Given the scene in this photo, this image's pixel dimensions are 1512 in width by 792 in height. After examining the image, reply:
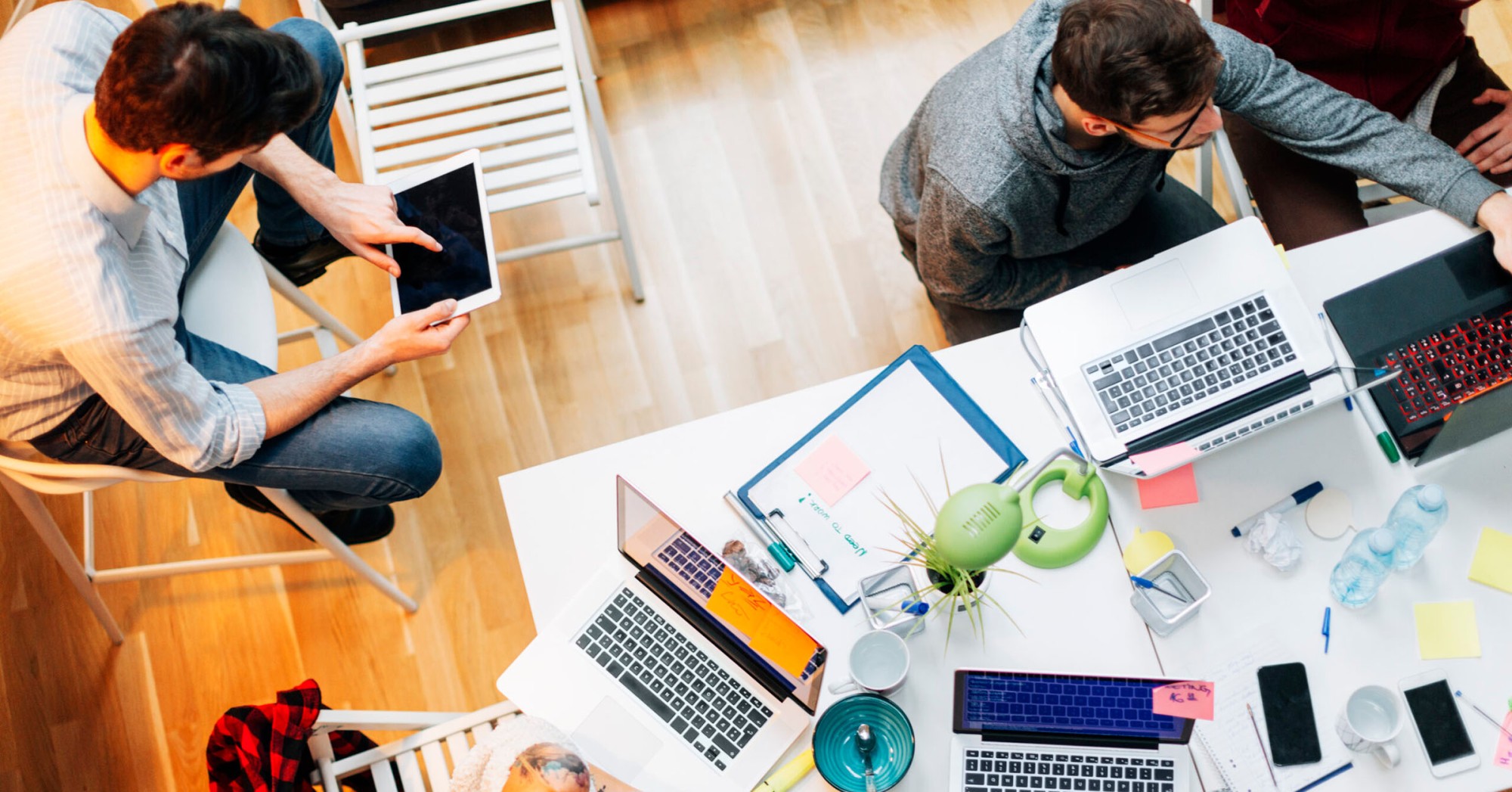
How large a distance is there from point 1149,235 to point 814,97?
980 millimetres

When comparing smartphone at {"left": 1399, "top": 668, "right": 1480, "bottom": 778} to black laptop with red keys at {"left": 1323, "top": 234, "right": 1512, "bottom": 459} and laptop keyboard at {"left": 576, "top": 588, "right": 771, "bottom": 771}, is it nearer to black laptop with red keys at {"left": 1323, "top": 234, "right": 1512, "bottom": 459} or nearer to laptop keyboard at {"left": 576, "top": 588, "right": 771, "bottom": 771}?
black laptop with red keys at {"left": 1323, "top": 234, "right": 1512, "bottom": 459}

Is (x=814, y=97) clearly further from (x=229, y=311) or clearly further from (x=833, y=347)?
(x=229, y=311)

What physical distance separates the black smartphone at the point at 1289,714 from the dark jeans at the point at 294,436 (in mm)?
1342

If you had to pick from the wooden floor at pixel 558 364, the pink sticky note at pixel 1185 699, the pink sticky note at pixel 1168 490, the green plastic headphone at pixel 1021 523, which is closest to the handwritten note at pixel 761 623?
the green plastic headphone at pixel 1021 523

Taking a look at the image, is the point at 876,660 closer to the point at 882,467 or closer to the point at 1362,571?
the point at 882,467

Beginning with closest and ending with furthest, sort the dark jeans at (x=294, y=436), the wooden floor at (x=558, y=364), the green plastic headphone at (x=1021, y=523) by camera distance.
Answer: the green plastic headphone at (x=1021, y=523) → the dark jeans at (x=294, y=436) → the wooden floor at (x=558, y=364)

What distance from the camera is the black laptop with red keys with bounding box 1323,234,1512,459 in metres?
1.40

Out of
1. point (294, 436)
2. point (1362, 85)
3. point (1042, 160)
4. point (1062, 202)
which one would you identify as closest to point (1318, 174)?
point (1362, 85)

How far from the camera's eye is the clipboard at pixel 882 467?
4.51ft

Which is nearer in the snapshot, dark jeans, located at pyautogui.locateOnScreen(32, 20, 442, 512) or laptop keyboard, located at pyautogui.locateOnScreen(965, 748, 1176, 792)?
laptop keyboard, located at pyautogui.locateOnScreen(965, 748, 1176, 792)

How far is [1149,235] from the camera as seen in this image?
5.86ft

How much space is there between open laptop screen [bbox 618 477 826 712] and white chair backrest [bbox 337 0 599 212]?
0.80m

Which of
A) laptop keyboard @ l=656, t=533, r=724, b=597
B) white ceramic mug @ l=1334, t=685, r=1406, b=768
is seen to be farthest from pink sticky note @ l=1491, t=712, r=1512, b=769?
laptop keyboard @ l=656, t=533, r=724, b=597

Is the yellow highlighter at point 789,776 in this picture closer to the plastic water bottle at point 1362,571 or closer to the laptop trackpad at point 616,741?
the laptop trackpad at point 616,741
